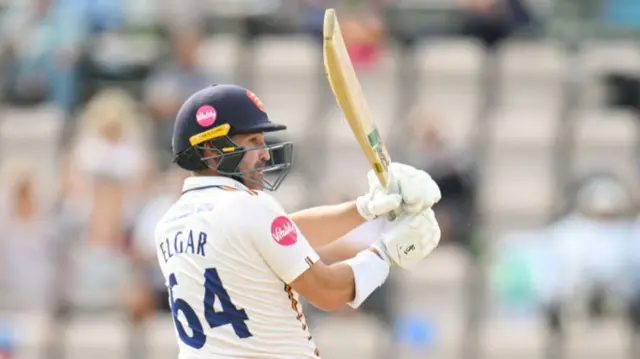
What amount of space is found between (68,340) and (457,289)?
2.66m

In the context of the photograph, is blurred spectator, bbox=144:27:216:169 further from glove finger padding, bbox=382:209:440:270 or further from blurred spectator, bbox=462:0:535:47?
glove finger padding, bbox=382:209:440:270

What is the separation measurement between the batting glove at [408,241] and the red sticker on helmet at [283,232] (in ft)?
1.20

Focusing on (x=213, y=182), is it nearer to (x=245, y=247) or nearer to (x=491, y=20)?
(x=245, y=247)

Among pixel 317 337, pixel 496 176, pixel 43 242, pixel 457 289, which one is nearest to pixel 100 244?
pixel 43 242

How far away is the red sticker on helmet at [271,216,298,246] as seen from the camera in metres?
4.67

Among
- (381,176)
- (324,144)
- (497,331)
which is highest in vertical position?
(381,176)

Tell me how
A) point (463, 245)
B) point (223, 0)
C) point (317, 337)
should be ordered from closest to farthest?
point (317, 337)
point (463, 245)
point (223, 0)

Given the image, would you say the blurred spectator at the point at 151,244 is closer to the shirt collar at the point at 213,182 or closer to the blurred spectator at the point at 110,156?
the blurred spectator at the point at 110,156

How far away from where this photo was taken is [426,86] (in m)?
11.8

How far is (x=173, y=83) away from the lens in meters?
11.4

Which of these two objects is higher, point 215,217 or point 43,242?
point 215,217

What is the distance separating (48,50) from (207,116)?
731 centimetres

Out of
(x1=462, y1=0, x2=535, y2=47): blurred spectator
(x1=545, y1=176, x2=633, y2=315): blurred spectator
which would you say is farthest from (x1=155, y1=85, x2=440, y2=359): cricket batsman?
(x1=462, y1=0, x2=535, y2=47): blurred spectator

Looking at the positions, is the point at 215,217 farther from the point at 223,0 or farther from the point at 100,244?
the point at 223,0
